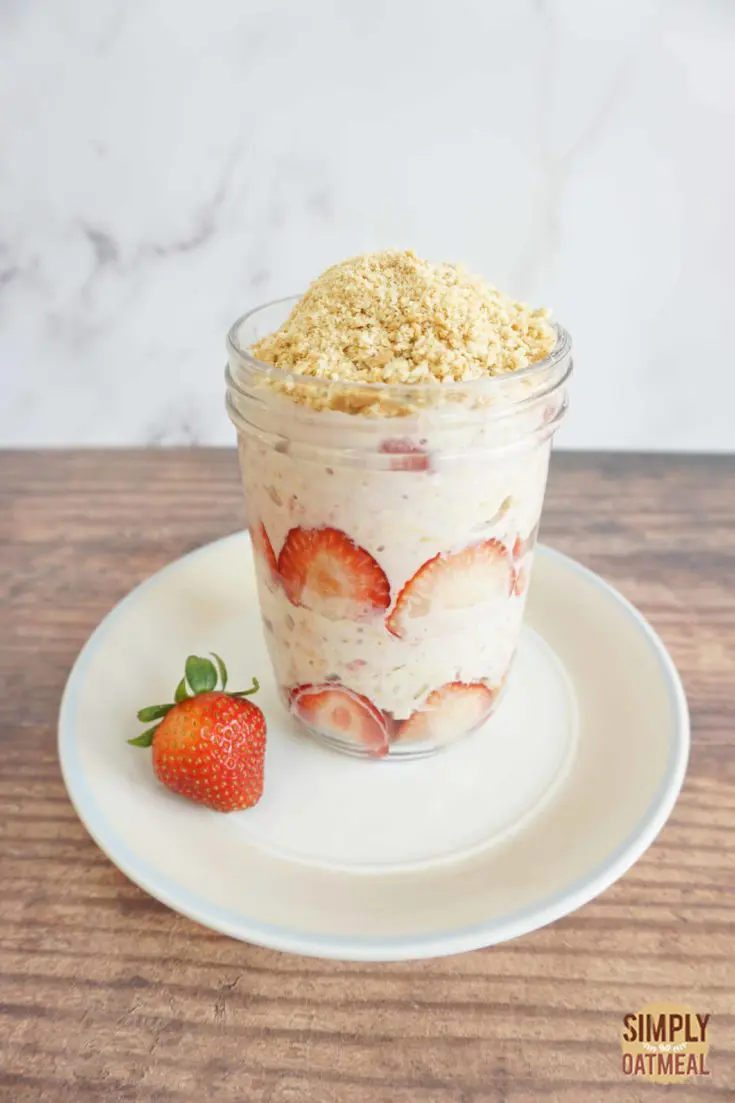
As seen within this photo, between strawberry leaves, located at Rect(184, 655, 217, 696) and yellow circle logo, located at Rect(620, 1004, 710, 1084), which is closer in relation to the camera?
yellow circle logo, located at Rect(620, 1004, 710, 1084)

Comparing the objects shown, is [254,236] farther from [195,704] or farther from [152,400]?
[195,704]

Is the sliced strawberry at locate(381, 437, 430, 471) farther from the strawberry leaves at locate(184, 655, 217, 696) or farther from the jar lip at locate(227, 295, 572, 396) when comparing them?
the strawberry leaves at locate(184, 655, 217, 696)

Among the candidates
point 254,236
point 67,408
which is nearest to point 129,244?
point 254,236

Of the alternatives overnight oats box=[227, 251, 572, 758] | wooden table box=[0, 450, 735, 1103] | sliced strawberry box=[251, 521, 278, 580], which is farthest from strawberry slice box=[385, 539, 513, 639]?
wooden table box=[0, 450, 735, 1103]

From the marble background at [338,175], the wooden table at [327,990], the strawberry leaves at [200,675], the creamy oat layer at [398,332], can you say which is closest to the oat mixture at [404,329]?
the creamy oat layer at [398,332]

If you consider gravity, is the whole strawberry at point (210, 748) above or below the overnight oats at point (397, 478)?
below

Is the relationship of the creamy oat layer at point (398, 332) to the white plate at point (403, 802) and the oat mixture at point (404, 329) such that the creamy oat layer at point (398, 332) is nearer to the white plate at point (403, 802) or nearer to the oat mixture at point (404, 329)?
the oat mixture at point (404, 329)

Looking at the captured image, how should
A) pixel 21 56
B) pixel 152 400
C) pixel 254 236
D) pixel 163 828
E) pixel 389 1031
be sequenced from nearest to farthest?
1. pixel 389 1031
2. pixel 163 828
3. pixel 21 56
4. pixel 254 236
5. pixel 152 400
